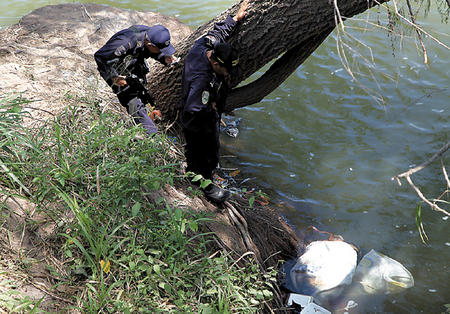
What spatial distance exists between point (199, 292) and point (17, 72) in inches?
126

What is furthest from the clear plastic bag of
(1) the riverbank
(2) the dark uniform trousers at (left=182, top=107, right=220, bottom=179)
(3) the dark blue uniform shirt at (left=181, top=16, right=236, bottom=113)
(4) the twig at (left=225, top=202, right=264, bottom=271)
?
(3) the dark blue uniform shirt at (left=181, top=16, right=236, bottom=113)

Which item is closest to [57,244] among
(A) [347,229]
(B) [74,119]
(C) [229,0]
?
(B) [74,119]

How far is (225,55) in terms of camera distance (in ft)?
11.5

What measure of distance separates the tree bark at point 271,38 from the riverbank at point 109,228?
91cm

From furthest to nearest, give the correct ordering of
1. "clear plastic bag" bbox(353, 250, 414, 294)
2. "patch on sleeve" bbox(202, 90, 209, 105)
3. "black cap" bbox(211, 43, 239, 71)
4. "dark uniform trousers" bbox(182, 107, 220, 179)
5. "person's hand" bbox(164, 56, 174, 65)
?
"person's hand" bbox(164, 56, 174, 65), "clear plastic bag" bbox(353, 250, 414, 294), "dark uniform trousers" bbox(182, 107, 220, 179), "patch on sleeve" bbox(202, 90, 209, 105), "black cap" bbox(211, 43, 239, 71)

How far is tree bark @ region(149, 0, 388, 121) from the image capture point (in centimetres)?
357

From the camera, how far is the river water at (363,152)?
429 centimetres

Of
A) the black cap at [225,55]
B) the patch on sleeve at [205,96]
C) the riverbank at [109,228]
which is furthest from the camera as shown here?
the patch on sleeve at [205,96]

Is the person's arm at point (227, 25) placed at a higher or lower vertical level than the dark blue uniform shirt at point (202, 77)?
higher

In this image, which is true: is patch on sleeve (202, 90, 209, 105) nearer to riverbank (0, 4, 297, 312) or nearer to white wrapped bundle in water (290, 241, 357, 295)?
riverbank (0, 4, 297, 312)

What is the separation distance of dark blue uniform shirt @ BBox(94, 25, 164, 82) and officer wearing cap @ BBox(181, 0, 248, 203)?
0.68 meters

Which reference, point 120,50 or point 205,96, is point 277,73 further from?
point 120,50

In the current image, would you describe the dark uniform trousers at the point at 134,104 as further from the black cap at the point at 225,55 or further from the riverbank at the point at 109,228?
the black cap at the point at 225,55

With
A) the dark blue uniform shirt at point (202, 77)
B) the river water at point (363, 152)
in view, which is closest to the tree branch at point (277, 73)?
the river water at point (363, 152)
